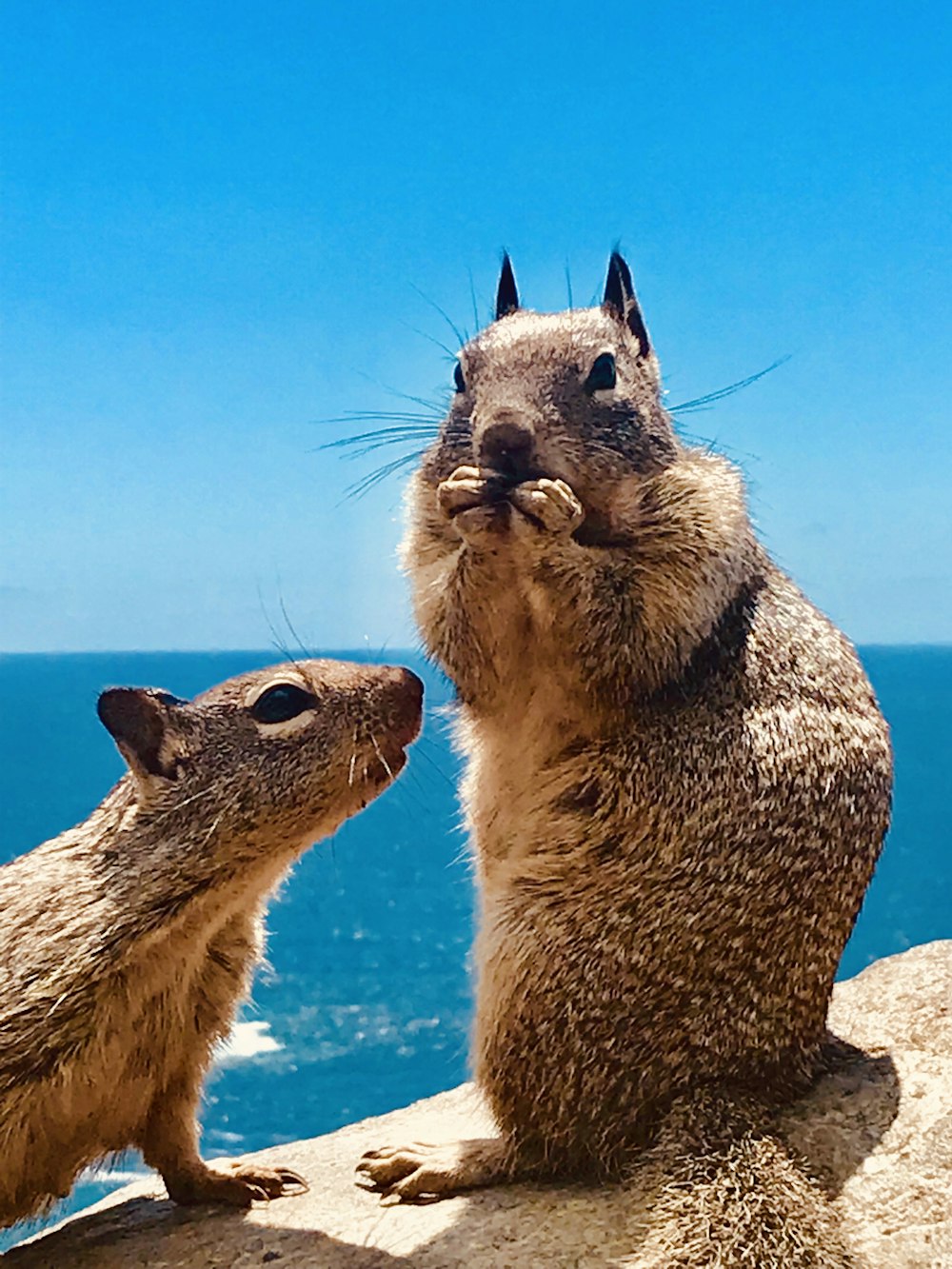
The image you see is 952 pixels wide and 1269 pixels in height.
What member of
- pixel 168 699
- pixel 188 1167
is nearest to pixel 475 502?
pixel 168 699

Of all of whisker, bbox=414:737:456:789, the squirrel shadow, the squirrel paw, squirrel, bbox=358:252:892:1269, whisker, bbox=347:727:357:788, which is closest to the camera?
the squirrel shadow

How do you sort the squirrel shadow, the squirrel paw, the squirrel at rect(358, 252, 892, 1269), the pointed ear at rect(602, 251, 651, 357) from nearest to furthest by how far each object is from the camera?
the squirrel shadow < the squirrel at rect(358, 252, 892, 1269) < the squirrel paw < the pointed ear at rect(602, 251, 651, 357)

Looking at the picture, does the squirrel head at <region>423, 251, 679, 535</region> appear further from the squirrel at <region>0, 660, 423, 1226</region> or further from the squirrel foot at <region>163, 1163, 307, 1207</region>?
the squirrel foot at <region>163, 1163, 307, 1207</region>

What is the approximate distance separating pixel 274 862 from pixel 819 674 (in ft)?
5.31

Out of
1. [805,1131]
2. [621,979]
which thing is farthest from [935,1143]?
[621,979]

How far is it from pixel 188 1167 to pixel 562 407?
233cm

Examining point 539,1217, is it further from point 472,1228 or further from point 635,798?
point 635,798

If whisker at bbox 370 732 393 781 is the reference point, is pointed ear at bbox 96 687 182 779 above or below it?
above

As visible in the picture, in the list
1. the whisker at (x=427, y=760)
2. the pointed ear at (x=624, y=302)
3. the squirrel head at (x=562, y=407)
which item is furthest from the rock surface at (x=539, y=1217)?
the pointed ear at (x=624, y=302)

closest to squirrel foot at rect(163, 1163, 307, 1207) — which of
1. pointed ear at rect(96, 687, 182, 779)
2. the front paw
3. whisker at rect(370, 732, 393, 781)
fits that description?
pointed ear at rect(96, 687, 182, 779)

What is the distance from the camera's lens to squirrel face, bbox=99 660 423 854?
3.36 meters

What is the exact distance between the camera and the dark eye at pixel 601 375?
3654mm

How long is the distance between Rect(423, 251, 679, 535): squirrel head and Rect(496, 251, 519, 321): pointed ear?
→ 29 cm

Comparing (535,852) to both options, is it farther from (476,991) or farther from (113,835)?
(113,835)
